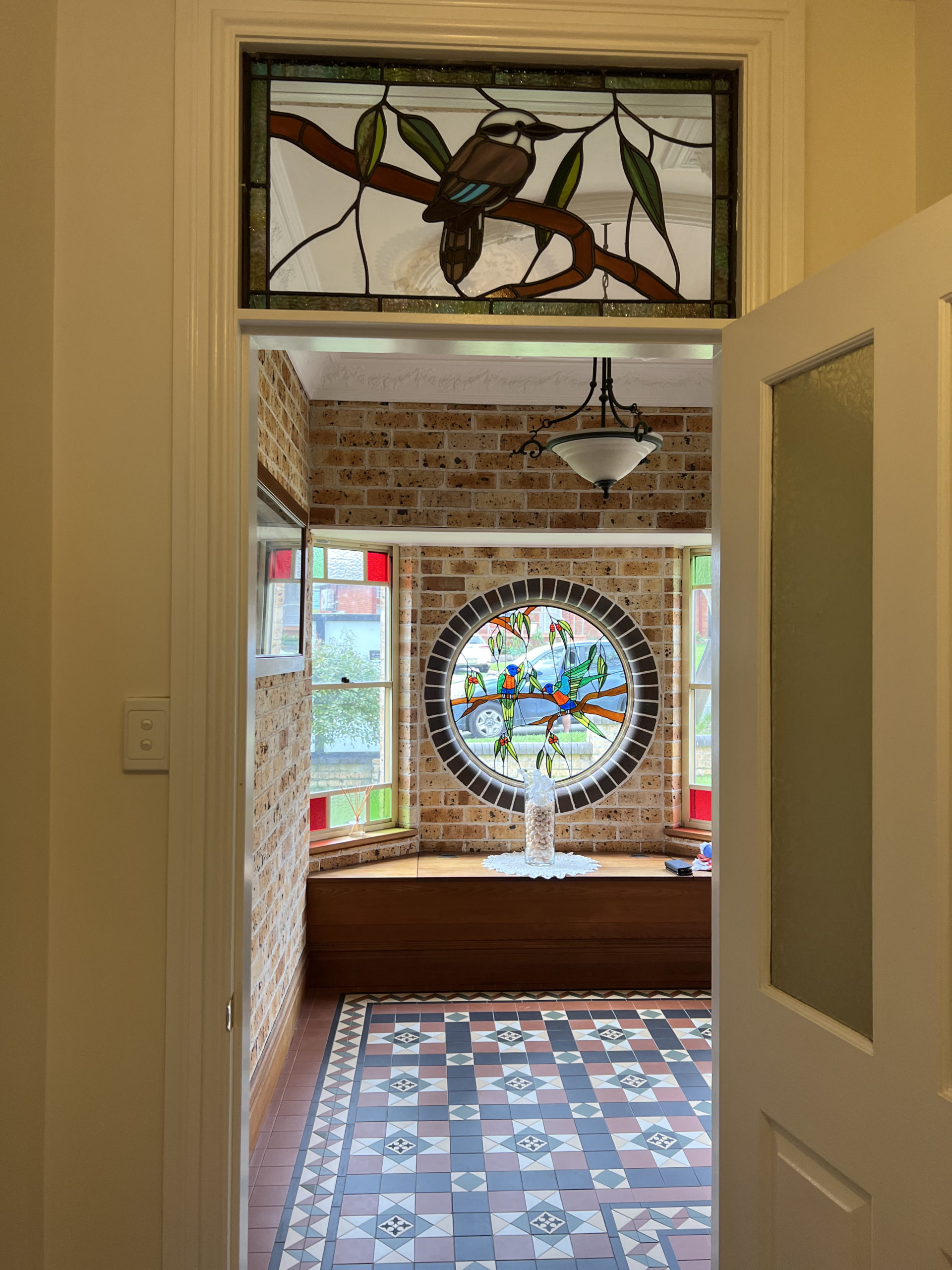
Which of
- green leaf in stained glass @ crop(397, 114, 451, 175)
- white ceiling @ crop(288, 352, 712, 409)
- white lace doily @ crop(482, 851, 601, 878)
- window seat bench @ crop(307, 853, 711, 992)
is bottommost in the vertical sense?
window seat bench @ crop(307, 853, 711, 992)

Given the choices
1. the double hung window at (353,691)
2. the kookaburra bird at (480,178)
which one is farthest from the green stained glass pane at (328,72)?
the double hung window at (353,691)

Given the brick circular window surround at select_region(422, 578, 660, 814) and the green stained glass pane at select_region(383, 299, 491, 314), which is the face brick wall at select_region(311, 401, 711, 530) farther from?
the green stained glass pane at select_region(383, 299, 491, 314)

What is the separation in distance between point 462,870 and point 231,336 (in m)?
3.49

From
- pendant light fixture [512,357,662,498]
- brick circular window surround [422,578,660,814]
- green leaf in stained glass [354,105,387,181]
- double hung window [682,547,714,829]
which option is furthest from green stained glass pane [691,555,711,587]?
green leaf in stained glass [354,105,387,181]

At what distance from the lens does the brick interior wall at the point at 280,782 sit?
3.03 meters

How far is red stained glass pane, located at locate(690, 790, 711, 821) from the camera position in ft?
16.4

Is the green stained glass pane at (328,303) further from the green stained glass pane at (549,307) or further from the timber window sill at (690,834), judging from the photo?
the timber window sill at (690,834)

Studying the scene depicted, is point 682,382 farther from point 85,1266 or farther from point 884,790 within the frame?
point 85,1266

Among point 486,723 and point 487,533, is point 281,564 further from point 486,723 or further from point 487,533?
point 486,723

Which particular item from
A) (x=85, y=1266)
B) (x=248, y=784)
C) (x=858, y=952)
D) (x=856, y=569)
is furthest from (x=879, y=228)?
(x=85, y=1266)

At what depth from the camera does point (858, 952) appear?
48.4 inches

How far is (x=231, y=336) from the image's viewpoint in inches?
60.1

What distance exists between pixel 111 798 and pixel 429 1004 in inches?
123

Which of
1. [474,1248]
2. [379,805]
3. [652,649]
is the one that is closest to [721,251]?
[474,1248]
